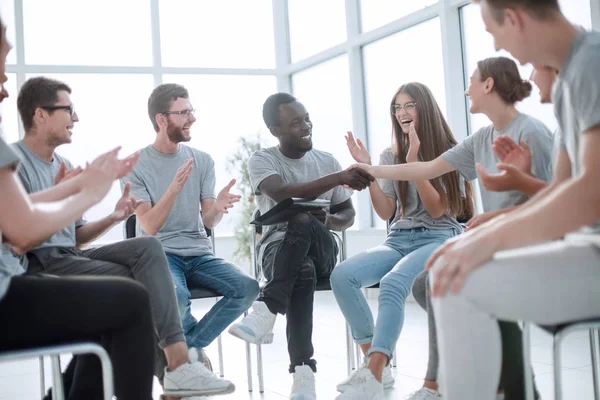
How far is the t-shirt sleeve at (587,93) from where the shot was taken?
116 cm

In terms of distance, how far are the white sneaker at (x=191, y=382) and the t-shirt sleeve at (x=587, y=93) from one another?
1.47 meters

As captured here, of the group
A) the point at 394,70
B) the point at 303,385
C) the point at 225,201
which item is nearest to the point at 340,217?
the point at 225,201

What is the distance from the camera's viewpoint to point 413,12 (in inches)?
223

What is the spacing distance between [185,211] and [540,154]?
1523 millimetres

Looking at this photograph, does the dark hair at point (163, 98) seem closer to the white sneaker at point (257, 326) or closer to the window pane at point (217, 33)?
the white sneaker at point (257, 326)

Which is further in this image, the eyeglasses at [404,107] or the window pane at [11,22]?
the window pane at [11,22]

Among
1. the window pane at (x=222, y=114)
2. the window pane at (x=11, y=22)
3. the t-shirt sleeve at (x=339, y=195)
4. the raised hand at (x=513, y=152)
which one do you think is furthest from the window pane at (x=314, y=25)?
the raised hand at (x=513, y=152)

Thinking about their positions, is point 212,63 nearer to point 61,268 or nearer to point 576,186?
point 61,268

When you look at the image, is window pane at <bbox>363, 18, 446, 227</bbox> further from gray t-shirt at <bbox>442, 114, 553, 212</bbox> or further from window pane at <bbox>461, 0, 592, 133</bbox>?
gray t-shirt at <bbox>442, 114, 553, 212</bbox>

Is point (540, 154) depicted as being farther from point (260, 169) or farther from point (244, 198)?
point (244, 198)

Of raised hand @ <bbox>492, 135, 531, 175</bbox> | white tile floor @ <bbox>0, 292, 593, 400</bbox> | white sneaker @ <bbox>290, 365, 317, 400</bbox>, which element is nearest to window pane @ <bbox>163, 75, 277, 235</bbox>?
white tile floor @ <bbox>0, 292, 593, 400</bbox>

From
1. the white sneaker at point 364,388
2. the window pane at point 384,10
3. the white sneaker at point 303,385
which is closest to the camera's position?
the white sneaker at point 364,388

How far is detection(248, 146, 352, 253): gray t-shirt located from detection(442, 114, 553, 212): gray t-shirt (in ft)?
2.55

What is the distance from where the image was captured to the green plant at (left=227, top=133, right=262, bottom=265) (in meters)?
6.55
